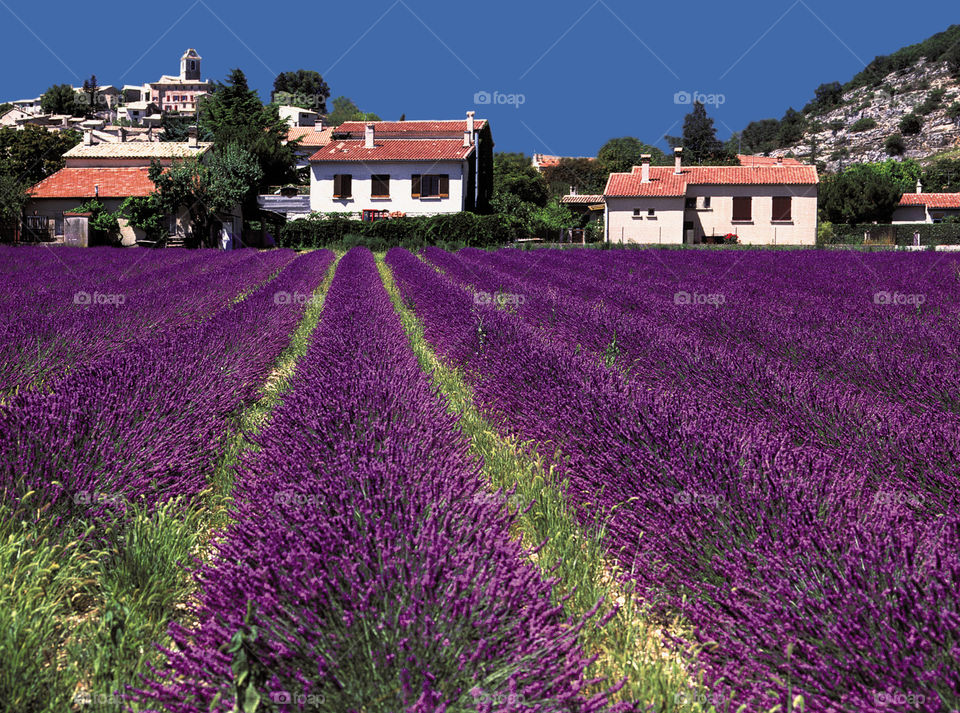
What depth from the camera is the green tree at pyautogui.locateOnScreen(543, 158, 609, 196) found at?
72.2 metres

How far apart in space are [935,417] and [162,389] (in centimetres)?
398

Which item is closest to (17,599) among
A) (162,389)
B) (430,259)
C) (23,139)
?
(162,389)

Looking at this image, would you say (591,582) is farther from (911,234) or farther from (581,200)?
(581,200)

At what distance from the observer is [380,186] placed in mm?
36406

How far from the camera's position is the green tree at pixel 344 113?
323ft

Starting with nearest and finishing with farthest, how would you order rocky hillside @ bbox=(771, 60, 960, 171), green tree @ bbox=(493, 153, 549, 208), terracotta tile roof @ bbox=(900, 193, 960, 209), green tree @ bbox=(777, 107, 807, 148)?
terracotta tile roof @ bbox=(900, 193, 960, 209)
green tree @ bbox=(493, 153, 549, 208)
rocky hillside @ bbox=(771, 60, 960, 171)
green tree @ bbox=(777, 107, 807, 148)

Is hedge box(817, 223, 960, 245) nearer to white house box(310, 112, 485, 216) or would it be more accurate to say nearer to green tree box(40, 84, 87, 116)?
white house box(310, 112, 485, 216)

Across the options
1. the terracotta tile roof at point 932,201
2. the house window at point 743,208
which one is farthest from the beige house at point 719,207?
the terracotta tile roof at point 932,201

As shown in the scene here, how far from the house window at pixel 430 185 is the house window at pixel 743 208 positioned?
1459 centimetres

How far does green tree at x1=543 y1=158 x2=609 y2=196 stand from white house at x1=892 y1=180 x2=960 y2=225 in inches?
995

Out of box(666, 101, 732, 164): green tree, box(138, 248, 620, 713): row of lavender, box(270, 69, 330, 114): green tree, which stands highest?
box(270, 69, 330, 114): green tree

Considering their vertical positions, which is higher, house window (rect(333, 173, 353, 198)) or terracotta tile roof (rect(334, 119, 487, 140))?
terracotta tile roof (rect(334, 119, 487, 140))

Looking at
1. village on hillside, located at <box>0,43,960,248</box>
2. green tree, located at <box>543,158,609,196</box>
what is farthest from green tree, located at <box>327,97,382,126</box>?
village on hillside, located at <box>0,43,960,248</box>

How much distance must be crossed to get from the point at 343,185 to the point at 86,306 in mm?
29861
